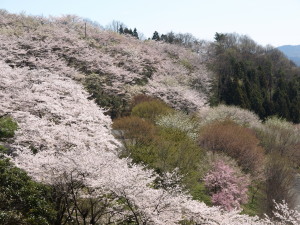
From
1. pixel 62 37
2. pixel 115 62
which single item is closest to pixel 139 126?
pixel 115 62

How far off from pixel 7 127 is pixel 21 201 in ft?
28.4

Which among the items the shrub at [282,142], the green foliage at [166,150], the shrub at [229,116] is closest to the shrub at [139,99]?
the shrub at [229,116]

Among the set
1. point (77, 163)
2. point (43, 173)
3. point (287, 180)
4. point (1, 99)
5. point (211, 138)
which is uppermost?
point (1, 99)

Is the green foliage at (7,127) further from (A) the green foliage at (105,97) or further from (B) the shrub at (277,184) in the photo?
(A) the green foliage at (105,97)

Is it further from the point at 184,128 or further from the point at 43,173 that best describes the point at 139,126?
the point at 43,173

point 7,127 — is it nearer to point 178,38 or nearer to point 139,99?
point 139,99

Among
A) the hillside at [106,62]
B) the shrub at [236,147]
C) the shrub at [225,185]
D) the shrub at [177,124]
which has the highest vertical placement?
the hillside at [106,62]

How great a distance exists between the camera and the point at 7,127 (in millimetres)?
18469

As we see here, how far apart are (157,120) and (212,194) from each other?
31.8ft

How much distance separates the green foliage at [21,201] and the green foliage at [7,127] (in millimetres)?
6969

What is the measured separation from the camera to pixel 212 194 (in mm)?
24047

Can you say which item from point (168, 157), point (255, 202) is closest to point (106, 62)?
Answer: point (168, 157)

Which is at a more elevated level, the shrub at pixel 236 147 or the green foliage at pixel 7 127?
the green foliage at pixel 7 127

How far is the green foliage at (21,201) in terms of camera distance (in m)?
10.5
